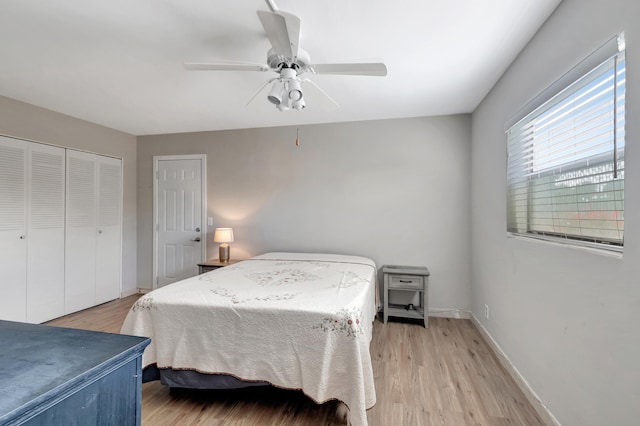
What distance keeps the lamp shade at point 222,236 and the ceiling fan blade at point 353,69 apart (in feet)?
7.94

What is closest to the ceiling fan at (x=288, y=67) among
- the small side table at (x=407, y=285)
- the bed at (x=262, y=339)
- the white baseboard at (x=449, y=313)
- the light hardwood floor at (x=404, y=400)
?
the bed at (x=262, y=339)

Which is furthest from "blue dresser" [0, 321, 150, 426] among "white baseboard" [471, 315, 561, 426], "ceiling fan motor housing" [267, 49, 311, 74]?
"white baseboard" [471, 315, 561, 426]

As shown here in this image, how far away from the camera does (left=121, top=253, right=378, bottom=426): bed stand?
1.52 meters

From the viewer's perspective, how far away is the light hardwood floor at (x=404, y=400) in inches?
65.1

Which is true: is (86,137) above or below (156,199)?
above

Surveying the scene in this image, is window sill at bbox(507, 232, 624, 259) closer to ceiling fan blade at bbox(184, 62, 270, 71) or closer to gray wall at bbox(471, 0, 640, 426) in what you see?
gray wall at bbox(471, 0, 640, 426)

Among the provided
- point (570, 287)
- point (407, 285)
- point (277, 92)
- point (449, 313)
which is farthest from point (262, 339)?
point (449, 313)

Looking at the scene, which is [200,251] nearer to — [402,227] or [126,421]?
[402,227]

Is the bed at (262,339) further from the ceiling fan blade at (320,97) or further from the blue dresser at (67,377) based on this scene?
the ceiling fan blade at (320,97)

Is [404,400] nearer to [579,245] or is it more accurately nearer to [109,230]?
[579,245]

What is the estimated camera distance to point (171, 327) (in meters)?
1.75

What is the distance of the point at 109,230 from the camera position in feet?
12.4

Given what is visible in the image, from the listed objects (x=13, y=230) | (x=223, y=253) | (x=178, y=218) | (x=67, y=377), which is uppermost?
(x=178, y=218)

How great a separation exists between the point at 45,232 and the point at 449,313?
181 inches
